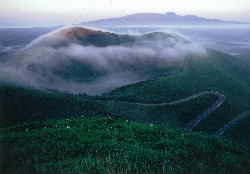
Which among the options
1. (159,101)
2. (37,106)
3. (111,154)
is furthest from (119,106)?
(111,154)

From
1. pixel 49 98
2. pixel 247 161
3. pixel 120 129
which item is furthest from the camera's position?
pixel 49 98

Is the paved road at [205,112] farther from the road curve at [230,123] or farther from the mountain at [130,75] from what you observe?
the road curve at [230,123]

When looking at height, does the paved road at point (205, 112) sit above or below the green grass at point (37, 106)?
below

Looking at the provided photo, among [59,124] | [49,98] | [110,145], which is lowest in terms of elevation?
[49,98]

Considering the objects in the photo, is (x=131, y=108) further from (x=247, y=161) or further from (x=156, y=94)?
(x=247, y=161)

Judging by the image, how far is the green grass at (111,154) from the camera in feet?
54.2

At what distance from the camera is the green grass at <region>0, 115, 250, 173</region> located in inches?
650

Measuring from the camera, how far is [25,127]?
3178 cm

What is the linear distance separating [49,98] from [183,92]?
117ft

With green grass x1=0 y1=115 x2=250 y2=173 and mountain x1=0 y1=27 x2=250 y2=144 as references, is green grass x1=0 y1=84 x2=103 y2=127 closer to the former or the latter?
mountain x1=0 y1=27 x2=250 y2=144

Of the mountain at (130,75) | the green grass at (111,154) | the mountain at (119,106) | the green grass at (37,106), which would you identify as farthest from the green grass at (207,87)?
the green grass at (111,154)

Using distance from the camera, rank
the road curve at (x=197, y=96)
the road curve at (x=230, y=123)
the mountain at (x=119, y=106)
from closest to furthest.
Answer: the mountain at (x=119, y=106) → the road curve at (x=230, y=123) → the road curve at (x=197, y=96)

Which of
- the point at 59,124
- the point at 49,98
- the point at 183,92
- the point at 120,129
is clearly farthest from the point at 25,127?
the point at 183,92

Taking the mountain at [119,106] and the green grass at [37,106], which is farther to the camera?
the green grass at [37,106]
